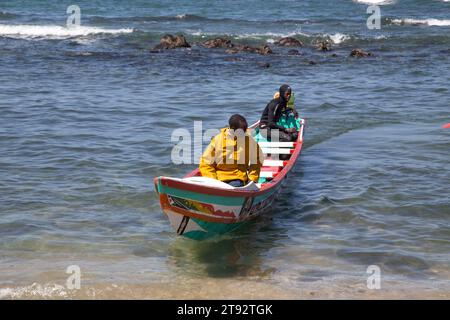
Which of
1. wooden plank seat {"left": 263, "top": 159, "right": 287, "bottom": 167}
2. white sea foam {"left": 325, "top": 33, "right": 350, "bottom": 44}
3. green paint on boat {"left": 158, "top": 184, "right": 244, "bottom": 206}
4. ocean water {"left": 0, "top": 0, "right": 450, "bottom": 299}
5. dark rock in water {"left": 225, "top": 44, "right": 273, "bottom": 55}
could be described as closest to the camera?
green paint on boat {"left": 158, "top": 184, "right": 244, "bottom": 206}

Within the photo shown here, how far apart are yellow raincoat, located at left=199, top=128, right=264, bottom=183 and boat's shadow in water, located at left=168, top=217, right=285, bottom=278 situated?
883mm

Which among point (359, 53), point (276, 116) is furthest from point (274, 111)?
point (359, 53)

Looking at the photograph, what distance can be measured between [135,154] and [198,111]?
14.6 feet

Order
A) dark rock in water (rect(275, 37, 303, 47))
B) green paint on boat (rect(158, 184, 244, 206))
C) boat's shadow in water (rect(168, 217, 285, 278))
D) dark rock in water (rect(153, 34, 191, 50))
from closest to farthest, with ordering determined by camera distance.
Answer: green paint on boat (rect(158, 184, 244, 206)) → boat's shadow in water (rect(168, 217, 285, 278)) → dark rock in water (rect(153, 34, 191, 50)) → dark rock in water (rect(275, 37, 303, 47))

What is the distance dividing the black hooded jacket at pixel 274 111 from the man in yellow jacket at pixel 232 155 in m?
3.41

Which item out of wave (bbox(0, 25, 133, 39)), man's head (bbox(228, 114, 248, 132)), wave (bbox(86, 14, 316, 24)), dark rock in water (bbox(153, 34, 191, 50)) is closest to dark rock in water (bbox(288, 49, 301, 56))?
dark rock in water (bbox(153, 34, 191, 50))

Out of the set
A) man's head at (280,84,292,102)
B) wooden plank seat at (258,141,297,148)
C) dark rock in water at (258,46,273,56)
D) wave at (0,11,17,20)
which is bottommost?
wooden plank seat at (258,141,297,148)

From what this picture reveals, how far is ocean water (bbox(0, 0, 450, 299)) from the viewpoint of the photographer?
29.8 feet

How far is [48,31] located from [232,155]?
29.1 metres

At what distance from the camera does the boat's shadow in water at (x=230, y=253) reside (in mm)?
9280

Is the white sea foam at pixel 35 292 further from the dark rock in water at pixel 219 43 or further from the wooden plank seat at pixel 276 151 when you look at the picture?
the dark rock in water at pixel 219 43

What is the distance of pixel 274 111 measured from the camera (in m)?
13.6

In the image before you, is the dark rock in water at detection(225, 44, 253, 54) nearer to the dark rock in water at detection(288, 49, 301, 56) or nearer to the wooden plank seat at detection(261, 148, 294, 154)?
the dark rock in water at detection(288, 49, 301, 56)

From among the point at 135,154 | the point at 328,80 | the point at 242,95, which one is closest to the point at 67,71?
the point at 242,95
